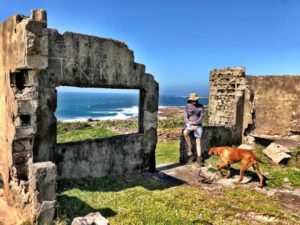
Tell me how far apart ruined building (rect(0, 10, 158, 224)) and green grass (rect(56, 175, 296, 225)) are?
59 cm

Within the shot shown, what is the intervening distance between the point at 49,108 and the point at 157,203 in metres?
3.04

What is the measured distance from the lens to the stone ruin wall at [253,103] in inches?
512

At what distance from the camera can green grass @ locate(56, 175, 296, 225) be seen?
19.5 feet

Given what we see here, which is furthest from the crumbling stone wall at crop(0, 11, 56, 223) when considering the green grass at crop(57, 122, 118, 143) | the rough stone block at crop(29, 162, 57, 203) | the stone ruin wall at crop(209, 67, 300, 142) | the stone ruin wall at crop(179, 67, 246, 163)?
the green grass at crop(57, 122, 118, 143)

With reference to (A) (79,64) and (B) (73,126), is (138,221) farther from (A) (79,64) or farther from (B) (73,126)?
(B) (73,126)

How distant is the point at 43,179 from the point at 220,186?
455 centimetres

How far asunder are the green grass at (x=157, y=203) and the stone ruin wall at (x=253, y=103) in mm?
5664

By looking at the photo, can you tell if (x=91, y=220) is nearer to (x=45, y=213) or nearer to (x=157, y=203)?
(x=45, y=213)

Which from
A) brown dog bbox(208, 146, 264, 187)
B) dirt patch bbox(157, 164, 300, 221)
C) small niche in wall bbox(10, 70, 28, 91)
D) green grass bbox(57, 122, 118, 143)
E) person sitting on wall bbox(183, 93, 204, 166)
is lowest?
green grass bbox(57, 122, 118, 143)

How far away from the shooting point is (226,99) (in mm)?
13578

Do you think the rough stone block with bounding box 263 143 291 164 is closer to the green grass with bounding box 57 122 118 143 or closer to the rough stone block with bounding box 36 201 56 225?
the rough stone block with bounding box 36 201 56 225

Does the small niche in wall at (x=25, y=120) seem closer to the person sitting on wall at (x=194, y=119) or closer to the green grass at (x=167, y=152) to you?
the person sitting on wall at (x=194, y=119)

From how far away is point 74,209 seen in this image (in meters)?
6.05

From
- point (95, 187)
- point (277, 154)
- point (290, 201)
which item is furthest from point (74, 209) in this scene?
point (277, 154)
